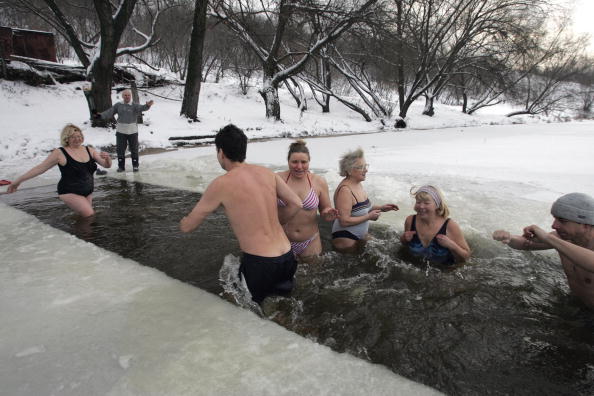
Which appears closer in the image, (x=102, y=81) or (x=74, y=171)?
(x=74, y=171)

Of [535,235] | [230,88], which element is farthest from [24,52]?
[535,235]

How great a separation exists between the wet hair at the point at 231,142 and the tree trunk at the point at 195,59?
12.9m

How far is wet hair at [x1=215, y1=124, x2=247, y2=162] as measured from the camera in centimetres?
238

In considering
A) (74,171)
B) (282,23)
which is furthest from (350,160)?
(282,23)

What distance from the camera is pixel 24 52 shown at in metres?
15.8

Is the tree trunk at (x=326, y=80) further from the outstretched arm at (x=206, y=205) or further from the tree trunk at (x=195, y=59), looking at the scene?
the outstretched arm at (x=206, y=205)

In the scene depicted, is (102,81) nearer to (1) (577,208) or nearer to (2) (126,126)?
(2) (126,126)

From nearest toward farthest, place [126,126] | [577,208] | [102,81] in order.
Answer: [577,208]
[126,126]
[102,81]

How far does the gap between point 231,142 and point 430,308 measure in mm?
1823

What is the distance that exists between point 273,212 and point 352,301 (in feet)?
3.01

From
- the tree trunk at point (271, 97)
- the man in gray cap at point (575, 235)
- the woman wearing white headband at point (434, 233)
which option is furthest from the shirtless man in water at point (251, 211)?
the tree trunk at point (271, 97)

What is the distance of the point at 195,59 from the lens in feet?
46.0

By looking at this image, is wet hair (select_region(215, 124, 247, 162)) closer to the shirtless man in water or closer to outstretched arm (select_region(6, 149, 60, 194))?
the shirtless man in water

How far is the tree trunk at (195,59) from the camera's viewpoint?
1346cm
